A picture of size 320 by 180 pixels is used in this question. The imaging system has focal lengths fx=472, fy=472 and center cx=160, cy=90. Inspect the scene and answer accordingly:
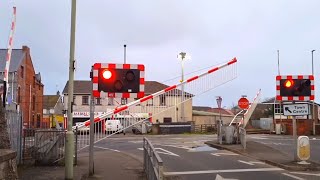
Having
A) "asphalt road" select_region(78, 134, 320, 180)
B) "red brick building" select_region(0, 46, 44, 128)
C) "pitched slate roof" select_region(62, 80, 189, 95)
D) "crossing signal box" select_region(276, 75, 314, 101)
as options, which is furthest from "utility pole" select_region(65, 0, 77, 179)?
"pitched slate roof" select_region(62, 80, 189, 95)

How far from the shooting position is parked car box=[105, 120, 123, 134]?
48.1ft

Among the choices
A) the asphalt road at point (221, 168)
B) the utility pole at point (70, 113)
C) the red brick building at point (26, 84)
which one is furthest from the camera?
the red brick building at point (26, 84)

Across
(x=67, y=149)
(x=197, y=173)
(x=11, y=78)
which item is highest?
(x=11, y=78)

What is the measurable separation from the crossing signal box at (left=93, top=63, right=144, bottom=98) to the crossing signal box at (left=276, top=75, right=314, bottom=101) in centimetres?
644

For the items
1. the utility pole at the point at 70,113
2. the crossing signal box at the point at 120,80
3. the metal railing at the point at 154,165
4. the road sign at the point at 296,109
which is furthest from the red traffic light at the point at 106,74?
the road sign at the point at 296,109

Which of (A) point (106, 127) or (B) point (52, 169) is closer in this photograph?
(B) point (52, 169)

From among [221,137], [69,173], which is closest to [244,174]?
[69,173]

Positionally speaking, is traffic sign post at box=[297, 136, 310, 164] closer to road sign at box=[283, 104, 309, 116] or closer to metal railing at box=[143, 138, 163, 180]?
road sign at box=[283, 104, 309, 116]

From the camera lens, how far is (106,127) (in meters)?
15.0

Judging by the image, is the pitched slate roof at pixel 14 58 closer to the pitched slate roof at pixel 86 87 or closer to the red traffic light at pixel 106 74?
the pitched slate roof at pixel 86 87

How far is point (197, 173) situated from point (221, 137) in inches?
417

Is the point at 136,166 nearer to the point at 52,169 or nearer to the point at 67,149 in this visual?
the point at 52,169

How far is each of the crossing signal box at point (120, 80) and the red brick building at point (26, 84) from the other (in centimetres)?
3968

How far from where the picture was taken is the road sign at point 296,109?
53.0ft
